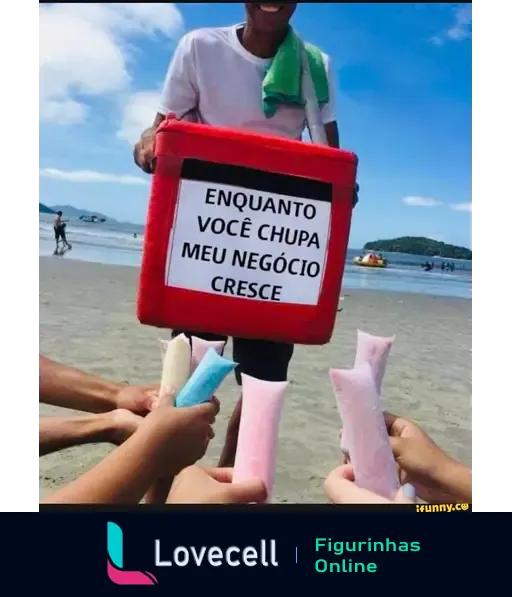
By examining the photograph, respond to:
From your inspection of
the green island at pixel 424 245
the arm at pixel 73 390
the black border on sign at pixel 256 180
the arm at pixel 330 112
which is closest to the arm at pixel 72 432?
the arm at pixel 73 390

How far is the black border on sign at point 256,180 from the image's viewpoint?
1.84m

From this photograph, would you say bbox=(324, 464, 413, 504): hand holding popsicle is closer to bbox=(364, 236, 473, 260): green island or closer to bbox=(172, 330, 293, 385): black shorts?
bbox=(172, 330, 293, 385): black shorts

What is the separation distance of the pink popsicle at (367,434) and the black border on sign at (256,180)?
2.04 feet

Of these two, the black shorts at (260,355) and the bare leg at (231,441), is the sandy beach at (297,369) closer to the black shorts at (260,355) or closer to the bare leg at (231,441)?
the bare leg at (231,441)

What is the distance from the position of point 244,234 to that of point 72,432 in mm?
716

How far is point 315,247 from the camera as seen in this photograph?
1.93 meters

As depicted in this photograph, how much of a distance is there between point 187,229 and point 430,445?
87 cm

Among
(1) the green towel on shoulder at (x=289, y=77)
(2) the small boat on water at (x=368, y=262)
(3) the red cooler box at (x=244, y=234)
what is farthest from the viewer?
(2) the small boat on water at (x=368, y=262)

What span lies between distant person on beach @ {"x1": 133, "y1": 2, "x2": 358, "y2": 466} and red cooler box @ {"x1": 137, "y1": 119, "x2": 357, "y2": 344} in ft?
0.37

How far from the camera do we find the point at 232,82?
1995mm

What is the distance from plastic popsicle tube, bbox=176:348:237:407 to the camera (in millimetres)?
1511

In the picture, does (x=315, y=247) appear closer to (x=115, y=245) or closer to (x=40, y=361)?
(x=40, y=361)

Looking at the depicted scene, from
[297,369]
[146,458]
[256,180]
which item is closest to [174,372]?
[146,458]

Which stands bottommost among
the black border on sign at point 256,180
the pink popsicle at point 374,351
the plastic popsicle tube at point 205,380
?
the plastic popsicle tube at point 205,380
